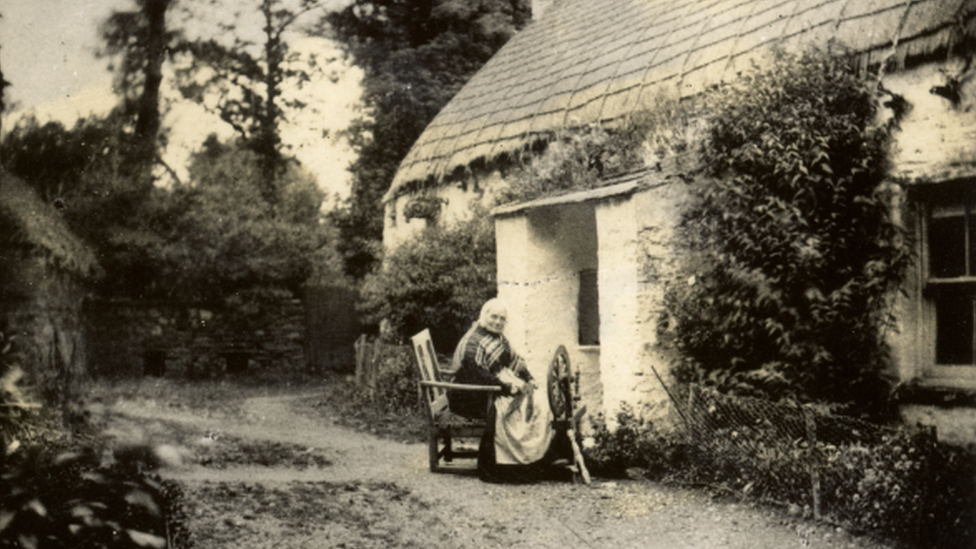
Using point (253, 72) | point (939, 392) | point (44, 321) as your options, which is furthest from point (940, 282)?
point (44, 321)

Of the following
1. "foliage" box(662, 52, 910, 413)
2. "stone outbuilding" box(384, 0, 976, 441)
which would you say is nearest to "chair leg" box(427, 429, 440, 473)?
"stone outbuilding" box(384, 0, 976, 441)

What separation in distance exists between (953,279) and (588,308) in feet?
12.0

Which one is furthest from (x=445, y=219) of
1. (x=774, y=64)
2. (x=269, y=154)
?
(x=774, y=64)

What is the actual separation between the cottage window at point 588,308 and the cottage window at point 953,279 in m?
3.43

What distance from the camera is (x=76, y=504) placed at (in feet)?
11.3

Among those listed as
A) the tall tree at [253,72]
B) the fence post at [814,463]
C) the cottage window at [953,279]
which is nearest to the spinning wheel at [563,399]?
A: the fence post at [814,463]

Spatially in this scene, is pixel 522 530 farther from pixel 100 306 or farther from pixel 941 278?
pixel 100 306

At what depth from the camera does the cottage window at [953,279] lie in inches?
217

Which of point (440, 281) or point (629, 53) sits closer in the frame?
point (629, 53)

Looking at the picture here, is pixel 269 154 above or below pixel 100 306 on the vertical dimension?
above

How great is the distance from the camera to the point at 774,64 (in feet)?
20.3

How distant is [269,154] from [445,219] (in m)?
3.54

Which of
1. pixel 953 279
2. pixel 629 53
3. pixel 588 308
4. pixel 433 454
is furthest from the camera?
pixel 629 53

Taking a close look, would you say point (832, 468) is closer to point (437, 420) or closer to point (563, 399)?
point (563, 399)
